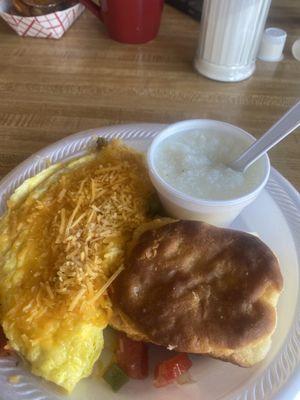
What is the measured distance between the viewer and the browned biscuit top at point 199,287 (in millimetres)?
991

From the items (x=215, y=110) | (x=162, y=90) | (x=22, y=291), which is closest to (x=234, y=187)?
(x=22, y=291)

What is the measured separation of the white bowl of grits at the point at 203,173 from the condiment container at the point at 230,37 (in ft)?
2.35

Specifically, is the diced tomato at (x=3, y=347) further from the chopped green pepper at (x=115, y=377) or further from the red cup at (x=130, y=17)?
the red cup at (x=130, y=17)

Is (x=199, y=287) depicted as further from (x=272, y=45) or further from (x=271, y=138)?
(x=272, y=45)

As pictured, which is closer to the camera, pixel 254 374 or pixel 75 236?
pixel 254 374

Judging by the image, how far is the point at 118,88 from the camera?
80.3 inches

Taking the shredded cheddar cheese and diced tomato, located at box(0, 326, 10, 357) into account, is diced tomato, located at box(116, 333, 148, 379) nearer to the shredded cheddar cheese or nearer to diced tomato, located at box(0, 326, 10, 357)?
the shredded cheddar cheese

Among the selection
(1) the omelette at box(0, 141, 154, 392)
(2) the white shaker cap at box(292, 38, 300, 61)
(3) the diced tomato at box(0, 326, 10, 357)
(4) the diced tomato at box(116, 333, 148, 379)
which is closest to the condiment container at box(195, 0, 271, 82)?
(2) the white shaker cap at box(292, 38, 300, 61)

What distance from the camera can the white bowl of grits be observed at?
1.19 metres

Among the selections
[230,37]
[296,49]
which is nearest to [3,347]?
[230,37]

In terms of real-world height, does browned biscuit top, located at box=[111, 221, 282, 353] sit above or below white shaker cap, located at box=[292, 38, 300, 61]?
below

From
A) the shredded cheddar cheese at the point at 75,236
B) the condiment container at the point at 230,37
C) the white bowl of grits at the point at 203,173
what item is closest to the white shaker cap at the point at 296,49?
the condiment container at the point at 230,37

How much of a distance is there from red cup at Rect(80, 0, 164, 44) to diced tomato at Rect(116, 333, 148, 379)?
63.2 inches

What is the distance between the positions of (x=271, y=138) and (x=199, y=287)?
1.49ft
